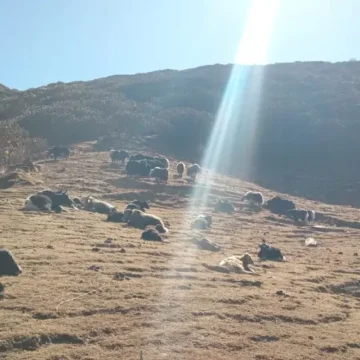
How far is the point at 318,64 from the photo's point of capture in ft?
377

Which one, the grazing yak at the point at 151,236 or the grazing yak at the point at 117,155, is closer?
the grazing yak at the point at 151,236

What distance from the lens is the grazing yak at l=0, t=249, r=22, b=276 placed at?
13.6 m

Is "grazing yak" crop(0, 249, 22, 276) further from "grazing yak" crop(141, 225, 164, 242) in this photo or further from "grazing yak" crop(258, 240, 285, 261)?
"grazing yak" crop(258, 240, 285, 261)

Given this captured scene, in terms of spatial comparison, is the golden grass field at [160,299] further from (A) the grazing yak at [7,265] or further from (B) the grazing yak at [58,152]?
(B) the grazing yak at [58,152]

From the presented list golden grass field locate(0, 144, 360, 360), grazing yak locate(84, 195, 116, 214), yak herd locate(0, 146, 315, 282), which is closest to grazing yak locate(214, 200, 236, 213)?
yak herd locate(0, 146, 315, 282)

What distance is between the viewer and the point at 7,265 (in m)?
13.6

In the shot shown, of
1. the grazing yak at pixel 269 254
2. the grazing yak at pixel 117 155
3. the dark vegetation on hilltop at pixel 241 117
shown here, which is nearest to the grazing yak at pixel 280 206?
the grazing yak at pixel 117 155

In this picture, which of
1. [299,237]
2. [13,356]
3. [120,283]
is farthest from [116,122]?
[13,356]

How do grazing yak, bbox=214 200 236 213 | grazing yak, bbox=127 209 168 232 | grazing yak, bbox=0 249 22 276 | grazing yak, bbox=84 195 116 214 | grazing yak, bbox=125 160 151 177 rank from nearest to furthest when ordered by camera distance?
grazing yak, bbox=0 249 22 276 < grazing yak, bbox=127 209 168 232 < grazing yak, bbox=84 195 116 214 < grazing yak, bbox=214 200 236 213 < grazing yak, bbox=125 160 151 177

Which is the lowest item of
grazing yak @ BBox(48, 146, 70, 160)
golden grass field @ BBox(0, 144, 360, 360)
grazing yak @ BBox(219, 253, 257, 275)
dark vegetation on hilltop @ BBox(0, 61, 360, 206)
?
golden grass field @ BBox(0, 144, 360, 360)

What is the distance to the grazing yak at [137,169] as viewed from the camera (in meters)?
44.6

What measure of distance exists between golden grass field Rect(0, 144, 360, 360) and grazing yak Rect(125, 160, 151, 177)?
18.3 meters

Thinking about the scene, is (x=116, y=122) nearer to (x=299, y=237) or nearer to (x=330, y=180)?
(x=330, y=180)

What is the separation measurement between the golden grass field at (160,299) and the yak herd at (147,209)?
0.58 metres
